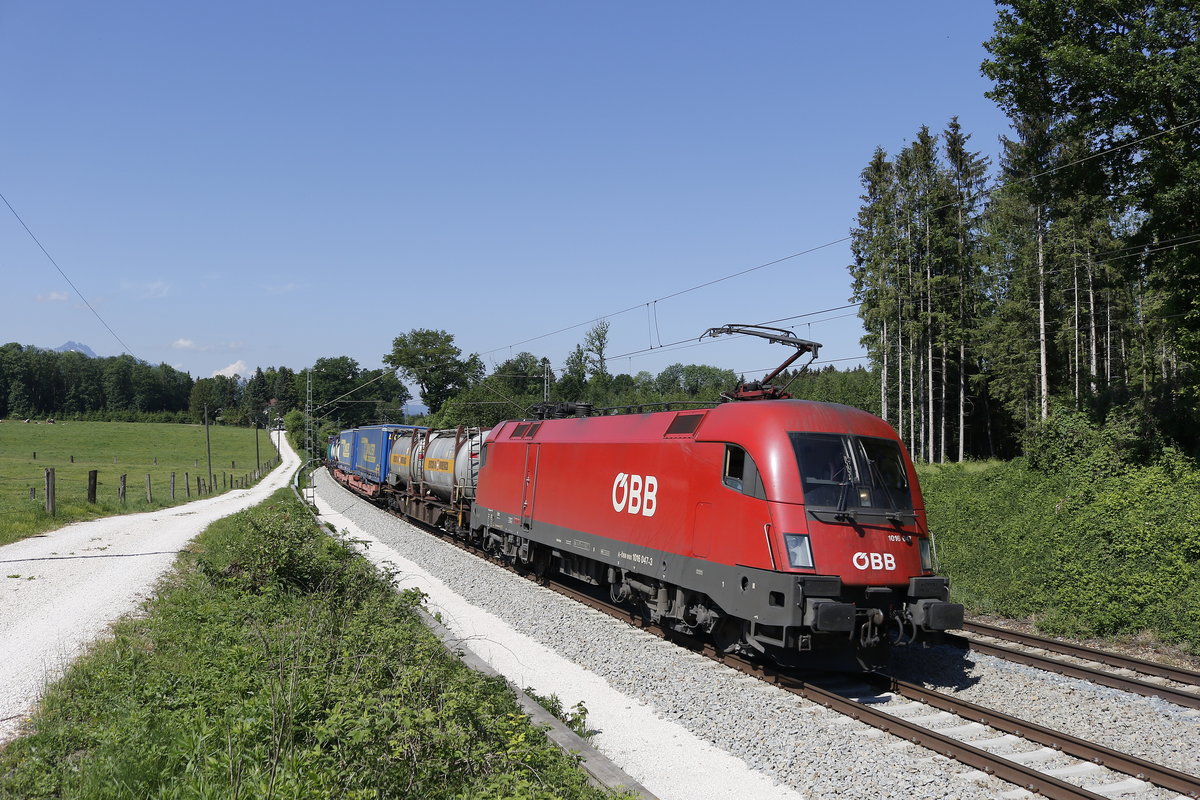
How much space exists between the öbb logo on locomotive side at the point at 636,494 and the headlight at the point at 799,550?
286 cm

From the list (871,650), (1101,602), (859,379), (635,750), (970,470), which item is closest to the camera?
(635,750)

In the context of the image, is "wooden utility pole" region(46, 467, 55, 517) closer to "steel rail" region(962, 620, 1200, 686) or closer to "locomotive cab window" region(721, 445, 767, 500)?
"locomotive cab window" region(721, 445, 767, 500)

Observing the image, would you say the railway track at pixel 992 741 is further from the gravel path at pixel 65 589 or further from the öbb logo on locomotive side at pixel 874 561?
the gravel path at pixel 65 589

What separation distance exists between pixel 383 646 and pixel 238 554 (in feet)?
22.9

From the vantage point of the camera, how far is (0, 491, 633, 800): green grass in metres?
5.23

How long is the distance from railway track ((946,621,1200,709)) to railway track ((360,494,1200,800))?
216 cm

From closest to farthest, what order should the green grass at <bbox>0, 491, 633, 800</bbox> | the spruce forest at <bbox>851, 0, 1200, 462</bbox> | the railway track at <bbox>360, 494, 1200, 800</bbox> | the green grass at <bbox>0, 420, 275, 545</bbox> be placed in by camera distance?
the green grass at <bbox>0, 491, 633, 800</bbox> < the railway track at <bbox>360, 494, 1200, 800</bbox> < the spruce forest at <bbox>851, 0, 1200, 462</bbox> < the green grass at <bbox>0, 420, 275, 545</bbox>

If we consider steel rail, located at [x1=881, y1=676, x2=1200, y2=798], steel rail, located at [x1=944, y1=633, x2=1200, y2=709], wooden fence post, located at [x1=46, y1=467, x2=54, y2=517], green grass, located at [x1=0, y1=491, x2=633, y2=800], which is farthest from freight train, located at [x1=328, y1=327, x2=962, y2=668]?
wooden fence post, located at [x1=46, y1=467, x2=54, y2=517]

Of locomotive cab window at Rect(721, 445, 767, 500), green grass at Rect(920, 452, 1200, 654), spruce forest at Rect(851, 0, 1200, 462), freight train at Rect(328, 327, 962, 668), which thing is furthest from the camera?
spruce forest at Rect(851, 0, 1200, 462)

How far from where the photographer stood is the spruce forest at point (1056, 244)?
16.4 m

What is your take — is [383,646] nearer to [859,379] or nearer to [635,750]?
[635,750]

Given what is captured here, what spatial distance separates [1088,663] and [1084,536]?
465cm

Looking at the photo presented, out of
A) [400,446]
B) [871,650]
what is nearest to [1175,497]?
[871,650]

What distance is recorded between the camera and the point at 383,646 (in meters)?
8.29
